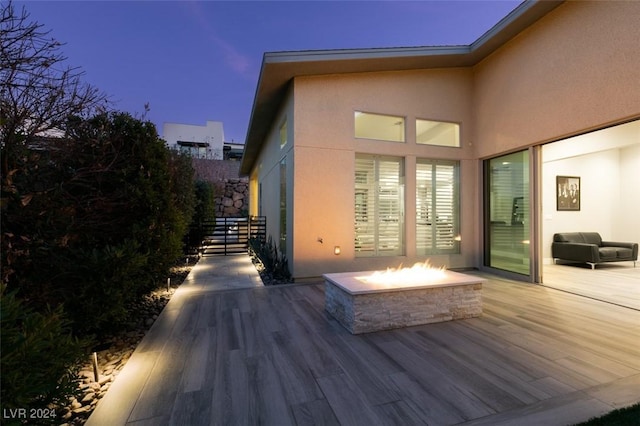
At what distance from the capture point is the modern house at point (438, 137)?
200 inches

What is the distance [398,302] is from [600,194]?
9.24 m

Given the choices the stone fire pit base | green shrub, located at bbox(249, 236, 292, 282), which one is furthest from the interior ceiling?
green shrub, located at bbox(249, 236, 292, 282)

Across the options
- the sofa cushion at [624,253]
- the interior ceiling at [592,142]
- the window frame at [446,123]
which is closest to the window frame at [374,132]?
the window frame at [446,123]

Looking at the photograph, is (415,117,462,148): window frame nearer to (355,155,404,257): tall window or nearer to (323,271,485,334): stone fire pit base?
(355,155,404,257): tall window

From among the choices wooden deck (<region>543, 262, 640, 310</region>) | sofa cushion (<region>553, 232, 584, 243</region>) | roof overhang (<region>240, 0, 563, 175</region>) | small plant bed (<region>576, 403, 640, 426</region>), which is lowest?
wooden deck (<region>543, 262, 640, 310</region>)

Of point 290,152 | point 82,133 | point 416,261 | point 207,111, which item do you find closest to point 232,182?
point 290,152

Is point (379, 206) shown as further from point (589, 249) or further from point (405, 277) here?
point (589, 249)

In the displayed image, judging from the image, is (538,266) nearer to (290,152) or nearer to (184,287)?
(290,152)

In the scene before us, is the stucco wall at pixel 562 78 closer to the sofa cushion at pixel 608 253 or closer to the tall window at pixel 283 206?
the sofa cushion at pixel 608 253

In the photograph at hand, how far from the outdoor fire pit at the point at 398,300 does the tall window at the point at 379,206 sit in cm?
215

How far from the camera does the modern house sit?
5090mm

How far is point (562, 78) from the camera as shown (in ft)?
16.5

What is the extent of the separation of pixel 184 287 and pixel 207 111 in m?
61.7

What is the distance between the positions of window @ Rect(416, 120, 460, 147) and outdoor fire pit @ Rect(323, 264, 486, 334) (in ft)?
12.3
